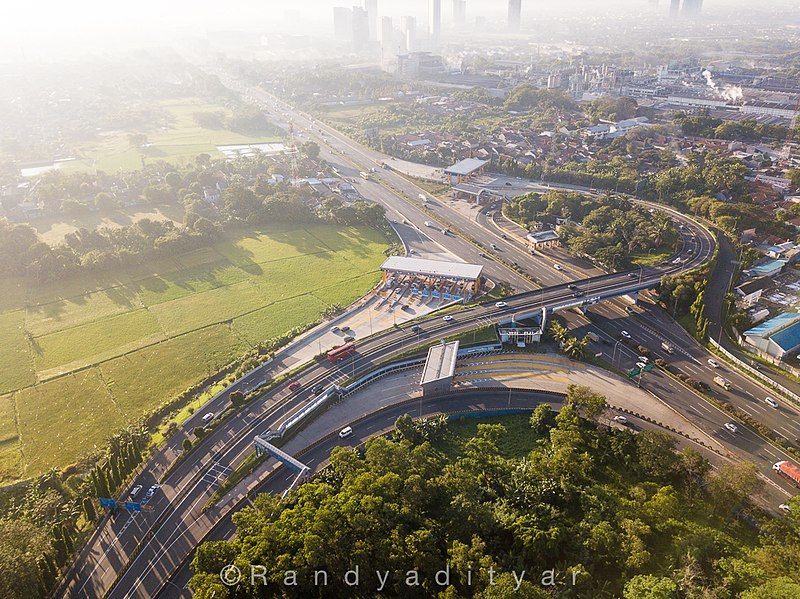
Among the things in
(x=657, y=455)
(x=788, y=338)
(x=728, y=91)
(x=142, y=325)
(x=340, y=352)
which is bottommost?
(x=142, y=325)

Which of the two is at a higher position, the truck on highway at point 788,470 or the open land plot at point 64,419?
the truck on highway at point 788,470

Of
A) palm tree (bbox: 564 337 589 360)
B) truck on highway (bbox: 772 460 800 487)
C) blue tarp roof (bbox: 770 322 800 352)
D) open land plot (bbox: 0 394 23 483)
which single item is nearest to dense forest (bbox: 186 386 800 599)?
truck on highway (bbox: 772 460 800 487)

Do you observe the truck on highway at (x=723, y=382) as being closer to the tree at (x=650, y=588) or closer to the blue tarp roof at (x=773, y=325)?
the blue tarp roof at (x=773, y=325)

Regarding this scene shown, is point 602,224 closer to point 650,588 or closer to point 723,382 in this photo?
point 723,382

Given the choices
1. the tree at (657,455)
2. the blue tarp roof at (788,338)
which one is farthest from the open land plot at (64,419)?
the blue tarp roof at (788,338)

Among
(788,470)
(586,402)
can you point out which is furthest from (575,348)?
(788,470)

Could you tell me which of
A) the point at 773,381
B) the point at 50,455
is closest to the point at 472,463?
the point at 773,381

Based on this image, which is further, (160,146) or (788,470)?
(160,146)
